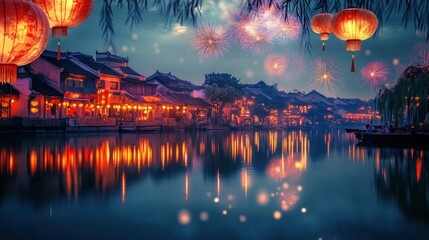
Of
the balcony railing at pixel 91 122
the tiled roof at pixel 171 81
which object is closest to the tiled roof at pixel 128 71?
the tiled roof at pixel 171 81

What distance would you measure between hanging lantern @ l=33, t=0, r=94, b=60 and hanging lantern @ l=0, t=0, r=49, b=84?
579 mm

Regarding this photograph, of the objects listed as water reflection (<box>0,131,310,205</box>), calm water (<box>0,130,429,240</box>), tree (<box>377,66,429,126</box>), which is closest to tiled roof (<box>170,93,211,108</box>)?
tree (<box>377,66,429,126</box>)

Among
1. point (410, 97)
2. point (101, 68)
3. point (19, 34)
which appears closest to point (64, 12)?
point (19, 34)

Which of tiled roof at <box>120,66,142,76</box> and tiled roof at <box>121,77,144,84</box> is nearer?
tiled roof at <box>121,77,144,84</box>

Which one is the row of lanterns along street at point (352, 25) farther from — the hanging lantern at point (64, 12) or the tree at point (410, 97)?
the tree at point (410, 97)

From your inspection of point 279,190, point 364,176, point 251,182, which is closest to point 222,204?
point 279,190

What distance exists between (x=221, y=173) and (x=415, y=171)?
520cm

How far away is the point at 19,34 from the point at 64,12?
2.83 feet

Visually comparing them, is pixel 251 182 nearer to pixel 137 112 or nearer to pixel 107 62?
pixel 137 112

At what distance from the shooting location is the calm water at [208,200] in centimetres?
583

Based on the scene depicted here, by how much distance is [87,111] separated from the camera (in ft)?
114

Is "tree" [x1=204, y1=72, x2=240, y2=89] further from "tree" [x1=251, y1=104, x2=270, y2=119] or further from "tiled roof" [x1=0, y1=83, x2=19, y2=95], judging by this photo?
"tiled roof" [x1=0, y1=83, x2=19, y2=95]

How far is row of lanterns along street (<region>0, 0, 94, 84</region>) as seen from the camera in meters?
3.47

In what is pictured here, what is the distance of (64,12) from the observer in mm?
4422
